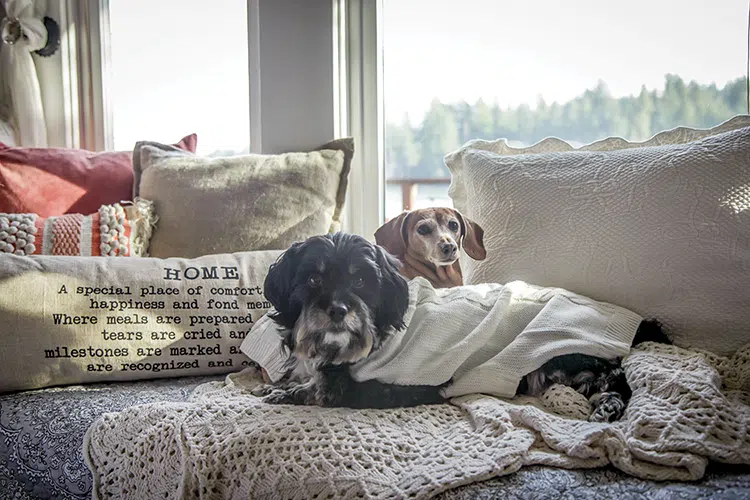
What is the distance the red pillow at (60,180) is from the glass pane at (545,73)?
0.84m

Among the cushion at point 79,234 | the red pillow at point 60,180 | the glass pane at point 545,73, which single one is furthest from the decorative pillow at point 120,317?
the glass pane at point 545,73

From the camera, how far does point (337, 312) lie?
105 centimetres

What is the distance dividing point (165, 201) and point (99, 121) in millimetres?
1014

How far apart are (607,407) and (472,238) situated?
0.55m

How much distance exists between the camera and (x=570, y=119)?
1849mm

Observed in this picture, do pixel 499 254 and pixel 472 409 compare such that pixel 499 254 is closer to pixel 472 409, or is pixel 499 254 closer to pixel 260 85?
pixel 472 409

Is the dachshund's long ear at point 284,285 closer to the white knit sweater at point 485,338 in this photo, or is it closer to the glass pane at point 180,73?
the white knit sweater at point 485,338

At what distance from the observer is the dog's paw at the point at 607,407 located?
1.03 metres

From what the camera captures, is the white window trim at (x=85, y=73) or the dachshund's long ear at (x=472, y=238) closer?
the dachshund's long ear at (x=472, y=238)

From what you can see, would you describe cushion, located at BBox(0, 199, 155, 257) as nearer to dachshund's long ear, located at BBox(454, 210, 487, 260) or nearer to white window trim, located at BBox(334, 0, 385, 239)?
white window trim, located at BBox(334, 0, 385, 239)

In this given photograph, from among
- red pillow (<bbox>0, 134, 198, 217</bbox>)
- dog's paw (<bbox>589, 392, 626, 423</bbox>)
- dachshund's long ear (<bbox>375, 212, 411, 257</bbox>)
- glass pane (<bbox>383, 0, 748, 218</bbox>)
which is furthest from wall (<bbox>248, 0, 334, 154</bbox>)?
dog's paw (<bbox>589, 392, 626, 423</bbox>)

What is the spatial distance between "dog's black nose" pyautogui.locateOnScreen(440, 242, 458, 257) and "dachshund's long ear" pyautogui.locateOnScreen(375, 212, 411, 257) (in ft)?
0.29

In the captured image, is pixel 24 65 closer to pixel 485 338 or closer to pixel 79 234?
pixel 79 234

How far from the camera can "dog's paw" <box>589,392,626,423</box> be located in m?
1.03
